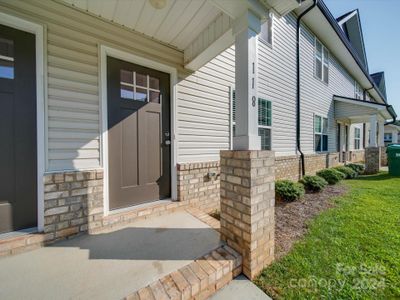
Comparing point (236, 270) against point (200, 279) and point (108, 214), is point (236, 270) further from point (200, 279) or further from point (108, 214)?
point (108, 214)

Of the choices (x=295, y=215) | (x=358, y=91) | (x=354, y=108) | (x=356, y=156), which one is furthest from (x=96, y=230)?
(x=358, y=91)

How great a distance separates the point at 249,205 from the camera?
1.85 metres

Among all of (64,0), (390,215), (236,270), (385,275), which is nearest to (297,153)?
(390,215)

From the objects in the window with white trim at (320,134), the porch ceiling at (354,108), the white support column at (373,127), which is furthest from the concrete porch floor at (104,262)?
the white support column at (373,127)

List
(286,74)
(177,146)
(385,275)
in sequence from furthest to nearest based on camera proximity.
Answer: (286,74) → (177,146) → (385,275)

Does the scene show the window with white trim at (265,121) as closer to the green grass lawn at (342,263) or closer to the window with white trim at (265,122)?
the window with white trim at (265,122)

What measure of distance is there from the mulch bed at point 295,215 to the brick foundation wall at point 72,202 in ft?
7.74

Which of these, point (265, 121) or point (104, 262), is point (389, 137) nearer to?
point (265, 121)

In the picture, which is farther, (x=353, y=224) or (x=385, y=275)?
(x=353, y=224)

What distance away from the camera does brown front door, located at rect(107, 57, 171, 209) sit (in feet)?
8.66

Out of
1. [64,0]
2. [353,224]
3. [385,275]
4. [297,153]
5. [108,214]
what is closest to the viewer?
[385,275]

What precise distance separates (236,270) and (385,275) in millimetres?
1502

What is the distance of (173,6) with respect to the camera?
87.4 inches

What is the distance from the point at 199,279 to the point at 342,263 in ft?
5.39
